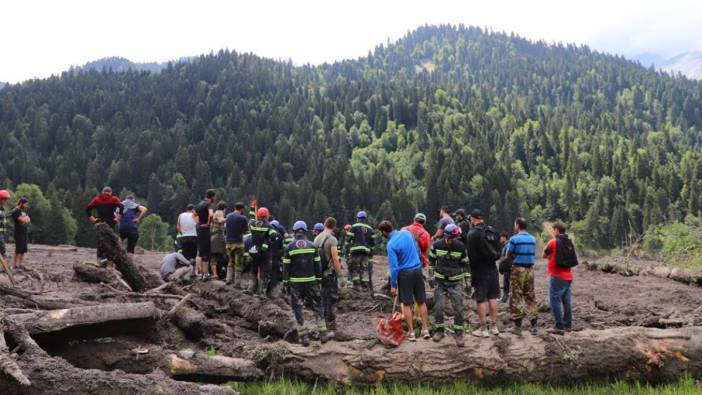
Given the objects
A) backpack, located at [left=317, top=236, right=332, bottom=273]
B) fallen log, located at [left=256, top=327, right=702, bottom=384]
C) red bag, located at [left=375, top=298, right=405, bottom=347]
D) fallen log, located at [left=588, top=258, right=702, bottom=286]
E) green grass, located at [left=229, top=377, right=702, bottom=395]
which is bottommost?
fallen log, located at [left=588, top=258, right=702, bottom=286]

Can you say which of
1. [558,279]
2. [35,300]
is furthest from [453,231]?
[35,300]

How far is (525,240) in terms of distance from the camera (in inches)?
439

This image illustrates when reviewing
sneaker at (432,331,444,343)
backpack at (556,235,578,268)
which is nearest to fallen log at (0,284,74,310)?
sneaker at (432,331,444,343)

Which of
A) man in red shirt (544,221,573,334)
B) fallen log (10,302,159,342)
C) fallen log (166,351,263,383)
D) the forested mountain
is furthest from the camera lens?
the forested mountain

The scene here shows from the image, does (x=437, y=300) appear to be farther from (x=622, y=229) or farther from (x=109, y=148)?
(x=109, y=148)

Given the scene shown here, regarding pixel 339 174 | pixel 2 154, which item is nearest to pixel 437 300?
pixel 339 174

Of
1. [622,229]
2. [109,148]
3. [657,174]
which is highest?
[109,148]

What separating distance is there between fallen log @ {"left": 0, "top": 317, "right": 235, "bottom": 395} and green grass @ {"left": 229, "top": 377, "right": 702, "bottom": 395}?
47.0 inches

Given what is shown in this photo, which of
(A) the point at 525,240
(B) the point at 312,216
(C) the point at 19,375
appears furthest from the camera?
(B) the point at 312,216

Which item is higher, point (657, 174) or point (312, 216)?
point (657, 174)

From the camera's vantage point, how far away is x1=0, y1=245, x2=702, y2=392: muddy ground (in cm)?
809

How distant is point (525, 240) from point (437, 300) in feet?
8.51

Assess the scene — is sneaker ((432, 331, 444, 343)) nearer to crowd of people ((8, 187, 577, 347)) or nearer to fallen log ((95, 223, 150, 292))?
crowd of people ((8, 187, 577, 347))

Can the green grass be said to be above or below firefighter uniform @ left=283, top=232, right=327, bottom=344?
below
